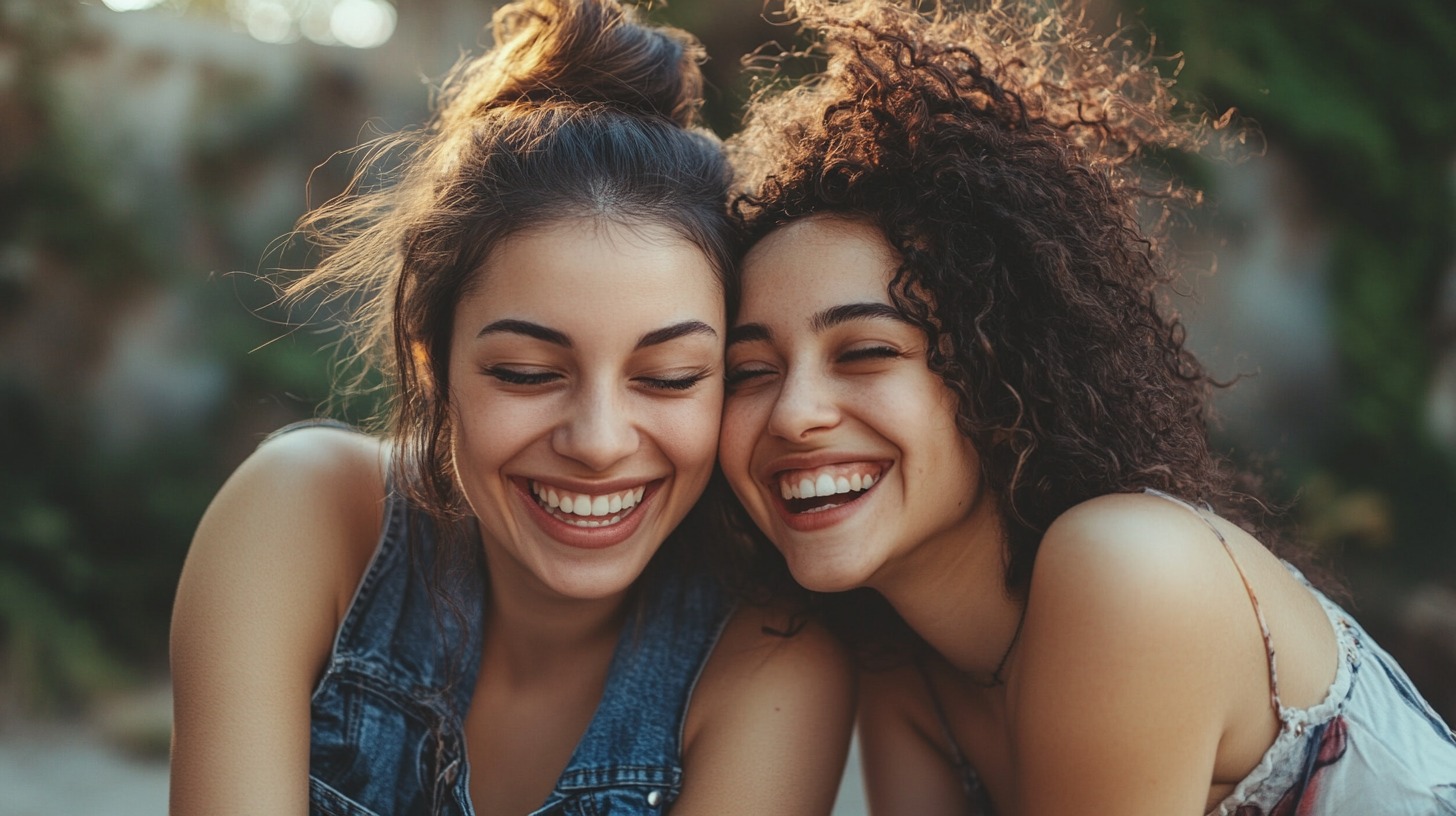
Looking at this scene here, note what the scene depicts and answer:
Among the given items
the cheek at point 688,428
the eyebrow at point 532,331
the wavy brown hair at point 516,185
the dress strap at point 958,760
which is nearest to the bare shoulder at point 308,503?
the wavy brown hair at point 516,185

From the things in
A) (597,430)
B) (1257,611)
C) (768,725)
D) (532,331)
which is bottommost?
(1257,611)

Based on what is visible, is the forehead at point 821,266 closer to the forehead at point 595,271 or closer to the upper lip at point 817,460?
the forehead at point 595,271

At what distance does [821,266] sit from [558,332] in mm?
515

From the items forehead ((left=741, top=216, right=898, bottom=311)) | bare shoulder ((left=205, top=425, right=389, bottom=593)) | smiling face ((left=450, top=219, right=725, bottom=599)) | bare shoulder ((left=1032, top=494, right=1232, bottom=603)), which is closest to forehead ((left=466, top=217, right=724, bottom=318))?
smiling face ((left=450, top=219, right=725, bottom=599))

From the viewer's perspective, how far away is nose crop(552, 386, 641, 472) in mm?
2199

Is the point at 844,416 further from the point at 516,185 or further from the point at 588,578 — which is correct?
the point at 516,185

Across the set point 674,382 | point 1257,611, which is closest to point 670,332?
point 674,382

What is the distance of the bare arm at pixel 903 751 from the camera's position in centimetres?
273

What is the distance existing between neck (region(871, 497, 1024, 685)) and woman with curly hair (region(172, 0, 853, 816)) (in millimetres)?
254

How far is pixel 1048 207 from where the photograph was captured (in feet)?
7.61

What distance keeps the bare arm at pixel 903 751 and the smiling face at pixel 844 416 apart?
0.59 metres

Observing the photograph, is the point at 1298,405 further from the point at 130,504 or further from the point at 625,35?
the point at 130,504

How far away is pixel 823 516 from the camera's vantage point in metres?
2.28

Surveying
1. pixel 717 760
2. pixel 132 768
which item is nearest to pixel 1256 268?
pixel 717 760
